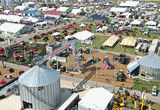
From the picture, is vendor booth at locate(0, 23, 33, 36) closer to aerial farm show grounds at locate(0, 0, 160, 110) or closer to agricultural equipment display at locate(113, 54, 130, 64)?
aerial farm show grounds at locate(0, 0, 160, 110)

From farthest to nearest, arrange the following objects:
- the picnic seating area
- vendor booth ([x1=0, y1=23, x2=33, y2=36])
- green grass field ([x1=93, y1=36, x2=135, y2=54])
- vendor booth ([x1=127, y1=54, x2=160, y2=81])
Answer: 1. vendor booth ([x1=0, y1=23, x2=33, y2=36])
2. green grass field ([x1=93, y1=36, x2=135, y2=54])
3. the picnic seating area
4. vendor booth ([x1=127, y1=54, x2=160, y2=81])

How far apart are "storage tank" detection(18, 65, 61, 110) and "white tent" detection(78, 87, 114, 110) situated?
16.1 ft

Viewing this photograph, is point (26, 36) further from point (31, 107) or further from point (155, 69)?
point (155, 69)

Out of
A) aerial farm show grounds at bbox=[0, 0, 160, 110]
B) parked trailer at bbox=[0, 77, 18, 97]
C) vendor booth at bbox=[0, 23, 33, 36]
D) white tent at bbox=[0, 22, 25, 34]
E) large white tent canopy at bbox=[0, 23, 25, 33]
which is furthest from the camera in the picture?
large white tent canopy at bbox=[0, 23, 25, 33]

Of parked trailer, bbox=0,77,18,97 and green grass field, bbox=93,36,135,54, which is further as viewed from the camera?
green grass field, bbox=93,36,135,54

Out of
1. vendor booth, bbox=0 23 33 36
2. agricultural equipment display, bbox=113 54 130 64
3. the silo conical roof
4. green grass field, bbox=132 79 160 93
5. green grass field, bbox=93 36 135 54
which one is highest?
vendor booth, bbox=0 23 33 36

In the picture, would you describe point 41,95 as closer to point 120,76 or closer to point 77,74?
point 77,74

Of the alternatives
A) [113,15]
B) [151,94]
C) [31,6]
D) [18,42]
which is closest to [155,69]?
[151,94]

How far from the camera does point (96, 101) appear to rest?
3016 cm

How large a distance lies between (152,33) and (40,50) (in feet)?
157

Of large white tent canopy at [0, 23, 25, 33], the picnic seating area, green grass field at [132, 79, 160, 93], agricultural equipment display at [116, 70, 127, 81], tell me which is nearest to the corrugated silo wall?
agricultural equipment display at [116, 70, 127, 81]

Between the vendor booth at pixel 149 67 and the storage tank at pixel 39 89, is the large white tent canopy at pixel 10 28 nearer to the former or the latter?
the storage tank at pixel 39 89

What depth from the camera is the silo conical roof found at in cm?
2914

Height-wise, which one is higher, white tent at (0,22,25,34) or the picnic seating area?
white tent at (0,22,25,34)
